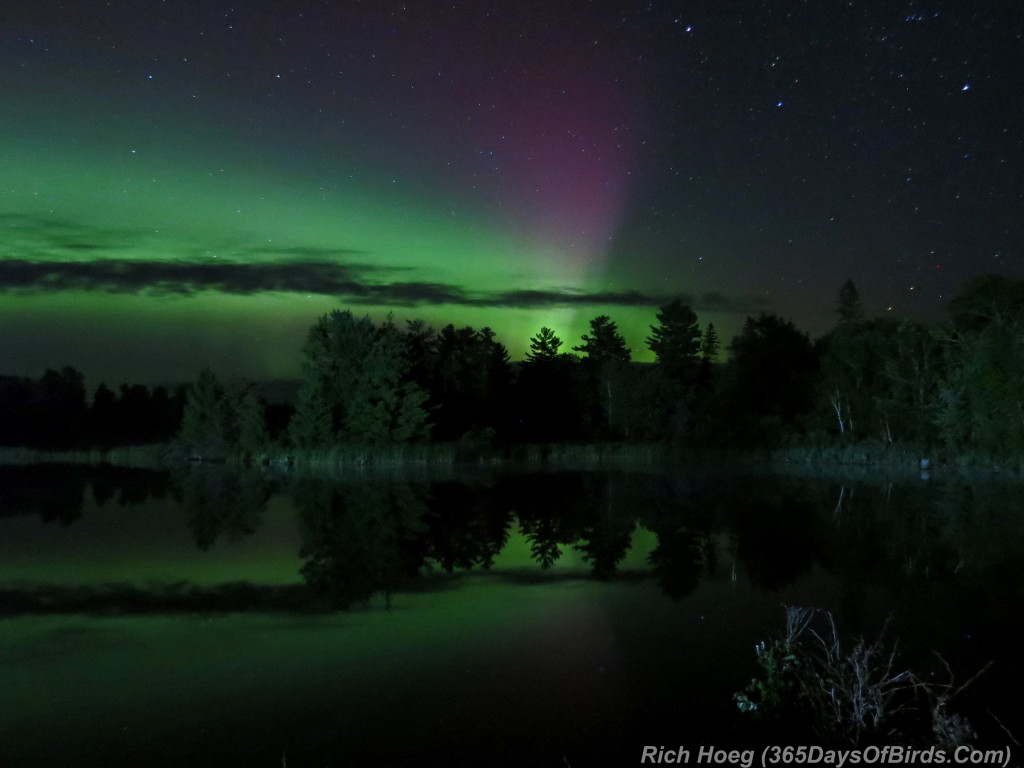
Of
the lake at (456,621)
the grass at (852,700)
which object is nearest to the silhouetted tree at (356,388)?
the lake at (456,621)

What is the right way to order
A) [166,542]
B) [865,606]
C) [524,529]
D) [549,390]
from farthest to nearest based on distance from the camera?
[549,390]
[524,529]
[166,542]
[865,606]

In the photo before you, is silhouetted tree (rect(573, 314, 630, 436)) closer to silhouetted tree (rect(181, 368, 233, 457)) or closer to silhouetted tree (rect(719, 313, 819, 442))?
silhouetted tree (rect(719, 313, 819, 442))

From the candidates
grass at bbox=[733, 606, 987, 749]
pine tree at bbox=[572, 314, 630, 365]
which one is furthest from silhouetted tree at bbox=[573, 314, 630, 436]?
grass at bbox=[733, 606, 987, 749]

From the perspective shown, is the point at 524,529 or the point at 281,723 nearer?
the point at 281,723

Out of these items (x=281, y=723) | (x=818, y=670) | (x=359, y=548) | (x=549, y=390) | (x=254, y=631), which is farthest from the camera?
(x=549, y=390)

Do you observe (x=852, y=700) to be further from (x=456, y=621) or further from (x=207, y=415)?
(x=207, y=415)

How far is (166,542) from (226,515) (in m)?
5.18

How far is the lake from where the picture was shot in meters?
8.20

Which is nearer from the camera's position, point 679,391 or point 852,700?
point 852,700

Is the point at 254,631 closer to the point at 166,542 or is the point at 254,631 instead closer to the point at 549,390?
the point at 166,542

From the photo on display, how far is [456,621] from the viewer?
1273 centimetres

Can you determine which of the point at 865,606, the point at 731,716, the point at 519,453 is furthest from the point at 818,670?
the point at 519,453

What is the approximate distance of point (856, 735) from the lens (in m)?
7.76

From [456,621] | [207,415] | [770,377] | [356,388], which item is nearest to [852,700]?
[456,621]
